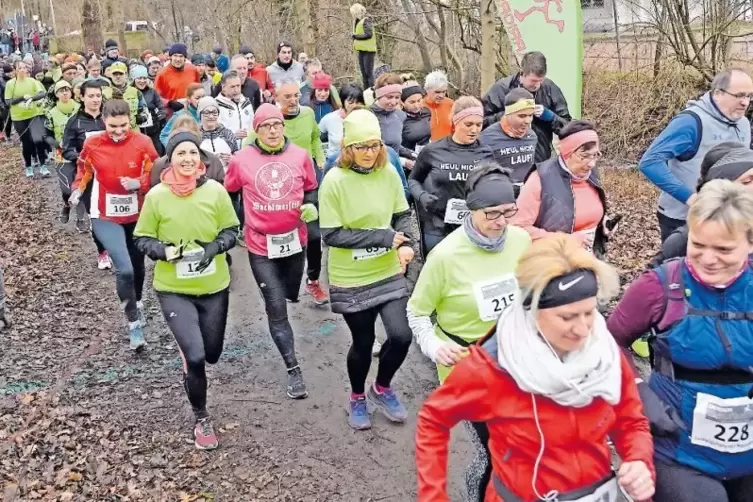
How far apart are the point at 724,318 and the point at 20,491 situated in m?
4.17

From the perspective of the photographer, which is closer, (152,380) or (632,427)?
(632,427)

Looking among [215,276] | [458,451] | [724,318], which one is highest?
[724,318]

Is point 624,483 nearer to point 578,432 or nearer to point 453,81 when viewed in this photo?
point 578,432

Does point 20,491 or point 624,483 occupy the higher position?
point 624,483

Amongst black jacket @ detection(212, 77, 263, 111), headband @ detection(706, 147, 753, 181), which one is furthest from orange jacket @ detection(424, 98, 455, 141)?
headband @ detection(706, 147, 753, 181)

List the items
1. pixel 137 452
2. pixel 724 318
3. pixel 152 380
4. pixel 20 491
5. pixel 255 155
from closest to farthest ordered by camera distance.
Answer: pixel 724 318
pixel 20 491
pixel 137 452
pixel 255 155
pixel 152 380

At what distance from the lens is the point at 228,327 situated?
293 inches

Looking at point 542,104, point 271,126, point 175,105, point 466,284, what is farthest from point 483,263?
point 175,105

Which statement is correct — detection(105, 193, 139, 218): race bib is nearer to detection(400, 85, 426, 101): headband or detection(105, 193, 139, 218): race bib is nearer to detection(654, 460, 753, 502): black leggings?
detection(400, 85, 426, 101): headband

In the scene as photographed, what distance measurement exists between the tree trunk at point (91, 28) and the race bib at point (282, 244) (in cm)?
2554

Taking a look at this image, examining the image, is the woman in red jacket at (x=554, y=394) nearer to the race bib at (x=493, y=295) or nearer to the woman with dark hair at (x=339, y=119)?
the race bib at (x=493, y=295)

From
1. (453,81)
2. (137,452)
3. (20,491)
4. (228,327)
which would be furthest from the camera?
(453,81)

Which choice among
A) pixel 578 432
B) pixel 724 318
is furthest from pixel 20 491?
pixel 724 318

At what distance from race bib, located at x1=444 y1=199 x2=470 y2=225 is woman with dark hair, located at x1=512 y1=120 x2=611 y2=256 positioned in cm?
111
